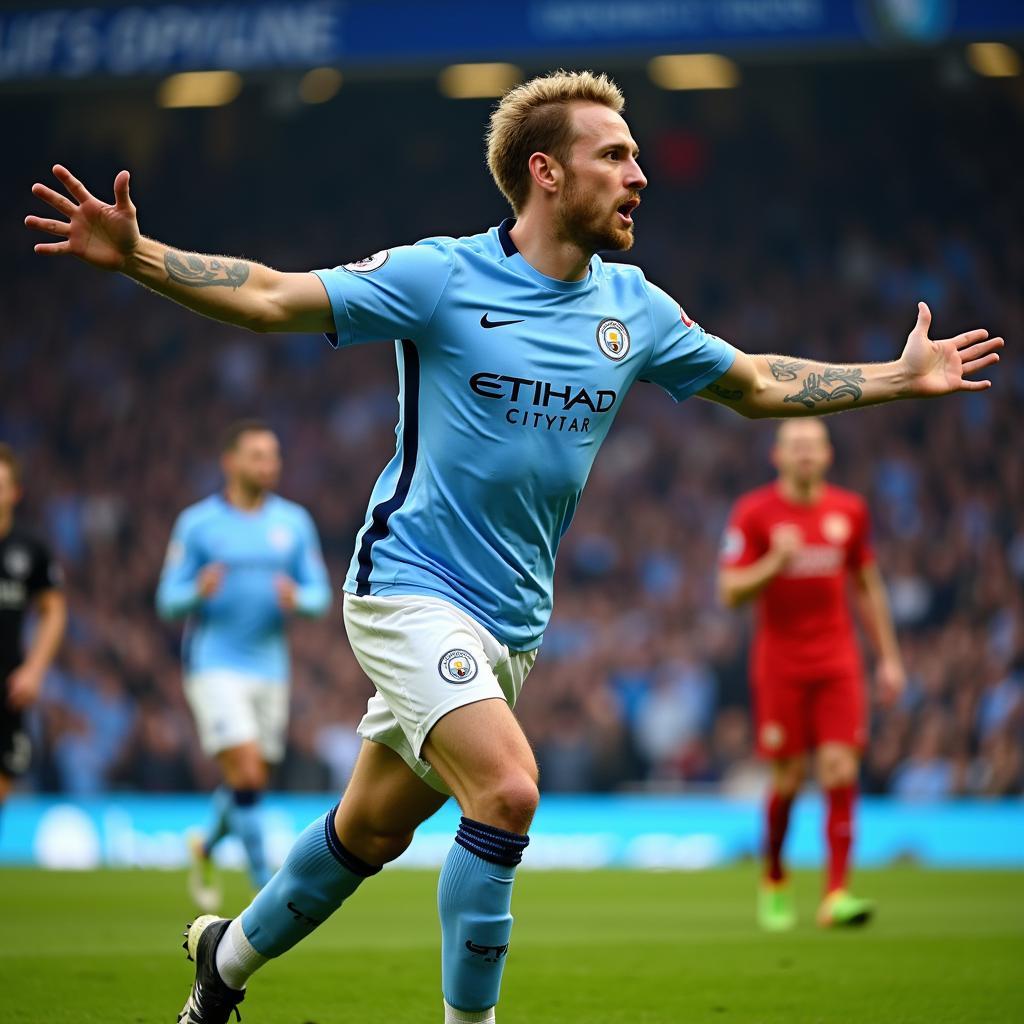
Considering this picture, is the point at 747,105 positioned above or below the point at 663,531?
above

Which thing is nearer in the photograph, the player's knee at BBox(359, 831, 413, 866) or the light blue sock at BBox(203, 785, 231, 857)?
the player's knee at BBox(359, 831, 413, 866)

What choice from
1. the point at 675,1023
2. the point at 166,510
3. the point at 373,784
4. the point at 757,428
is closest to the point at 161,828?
the point at 166,510

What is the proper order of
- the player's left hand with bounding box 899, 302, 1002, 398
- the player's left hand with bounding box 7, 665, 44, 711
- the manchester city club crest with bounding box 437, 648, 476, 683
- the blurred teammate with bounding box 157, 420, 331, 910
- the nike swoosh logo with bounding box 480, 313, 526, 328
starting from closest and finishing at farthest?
1. the manchester city club crest with bounding box 437, 648, 476, 683
2. the nike swoosh logo with bounding box 480, 313, 526, 328
3. the player's left hand with bounding box 899, 302, 1002, 398
4. the player's left hand with bounding box 7, 665, 44, 711
5. the blurred teammate with bounding box 157, 420, 331, 910

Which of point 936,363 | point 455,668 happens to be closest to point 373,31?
point 936,363

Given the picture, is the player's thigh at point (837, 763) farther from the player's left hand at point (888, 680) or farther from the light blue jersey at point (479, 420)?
the light blue jersey at point (479, 420)

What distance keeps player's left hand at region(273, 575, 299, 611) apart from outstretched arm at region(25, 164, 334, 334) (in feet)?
21.0

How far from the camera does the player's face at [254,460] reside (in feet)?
36.4

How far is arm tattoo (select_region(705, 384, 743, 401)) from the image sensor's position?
213 inches

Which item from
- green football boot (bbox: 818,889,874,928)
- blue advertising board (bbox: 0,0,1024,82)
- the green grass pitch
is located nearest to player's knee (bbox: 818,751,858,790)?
green football boot (bbox: 818,889,874,928)

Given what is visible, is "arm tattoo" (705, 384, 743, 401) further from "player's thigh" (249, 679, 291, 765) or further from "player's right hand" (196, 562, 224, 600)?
"player's thigh" (249, 679, 291, 765)

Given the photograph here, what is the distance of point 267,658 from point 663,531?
35.4ft

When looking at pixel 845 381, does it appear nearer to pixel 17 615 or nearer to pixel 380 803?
pixel 380 803

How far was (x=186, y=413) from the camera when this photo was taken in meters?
23.6

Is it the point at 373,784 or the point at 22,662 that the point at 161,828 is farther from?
the point at 373,784
